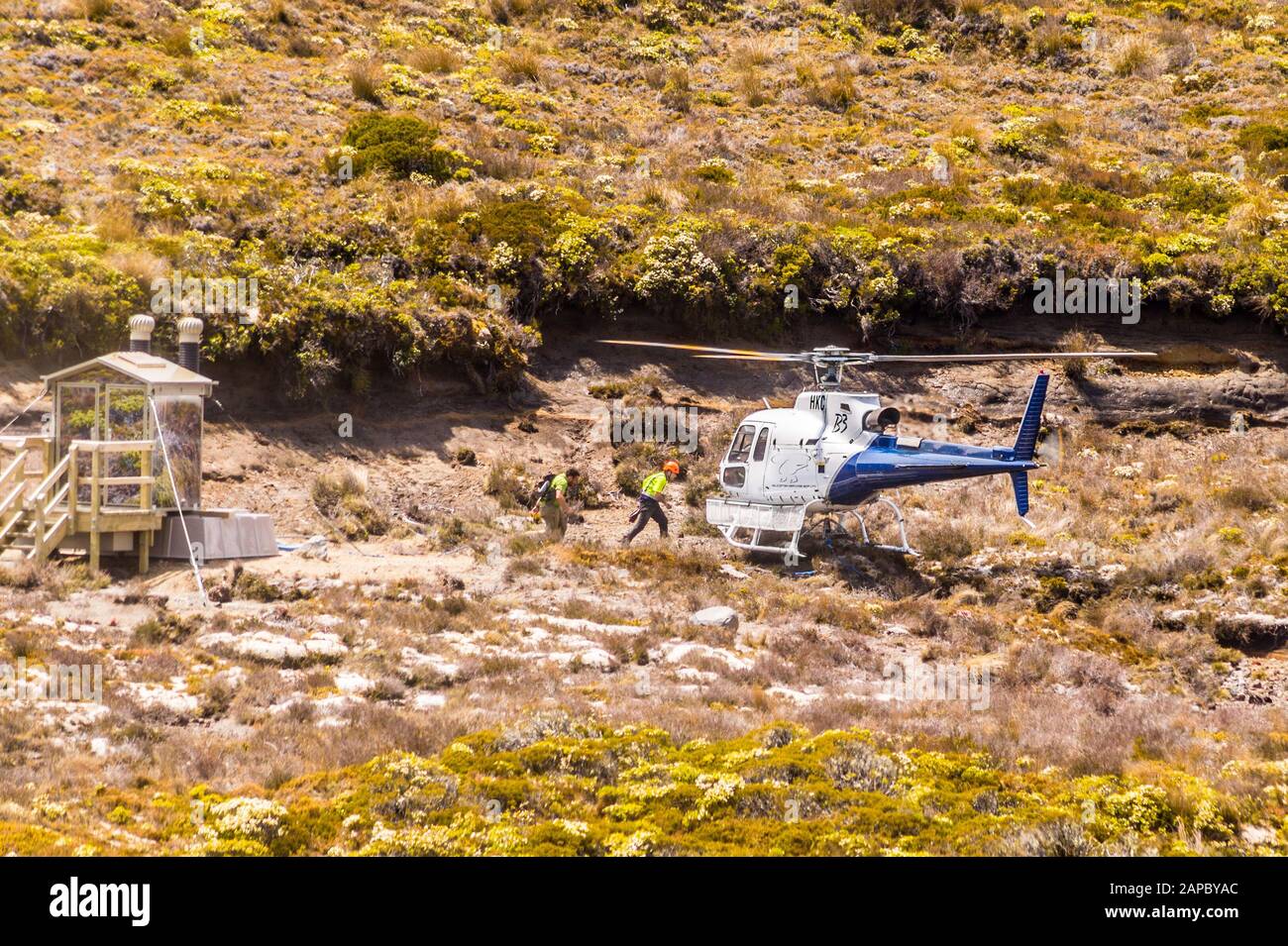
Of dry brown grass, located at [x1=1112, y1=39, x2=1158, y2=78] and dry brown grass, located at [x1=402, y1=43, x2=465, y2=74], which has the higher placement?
dry brown grass, located at [x1=1112, y1=39, x2=1158, y2=78]

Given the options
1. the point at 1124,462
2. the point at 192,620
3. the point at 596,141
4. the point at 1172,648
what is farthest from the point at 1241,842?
the point at 596,141

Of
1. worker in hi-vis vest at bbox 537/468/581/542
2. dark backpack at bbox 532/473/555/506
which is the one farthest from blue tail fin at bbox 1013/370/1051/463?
dark backpack at bbox 532/473/555/506

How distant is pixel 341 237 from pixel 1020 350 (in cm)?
1790

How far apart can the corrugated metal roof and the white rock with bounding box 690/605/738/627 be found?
8.64 meters

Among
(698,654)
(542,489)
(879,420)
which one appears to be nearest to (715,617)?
(698,654)

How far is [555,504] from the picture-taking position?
2350cm

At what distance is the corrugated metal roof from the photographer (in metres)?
18.0

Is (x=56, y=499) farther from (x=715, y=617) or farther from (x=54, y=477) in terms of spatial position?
(x=715, y=617)

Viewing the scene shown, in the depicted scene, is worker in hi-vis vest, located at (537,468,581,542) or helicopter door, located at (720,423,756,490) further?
worker in hi-vis vest, located at (537,468,581,542)

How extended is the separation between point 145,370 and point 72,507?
2.42 m

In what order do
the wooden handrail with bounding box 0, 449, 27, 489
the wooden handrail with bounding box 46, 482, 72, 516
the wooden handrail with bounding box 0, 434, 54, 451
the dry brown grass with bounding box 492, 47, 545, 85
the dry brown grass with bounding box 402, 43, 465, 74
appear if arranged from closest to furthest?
the wooden handrail with bounding box 46, 482, 72, 516 → the wooden handrail with bounding box 0, 449, 27, 489 → the wooden handrail with bounding box 0, 434, 54, 451 → the dry brown grass with bounding box 402, 43, 465, 74 → the dry brown grass with bounding box 492, 47, 545, 85

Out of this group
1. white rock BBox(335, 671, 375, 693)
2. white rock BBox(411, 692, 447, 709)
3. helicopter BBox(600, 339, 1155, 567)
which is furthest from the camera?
helicopter BBox(600, 339, 1155, 567)

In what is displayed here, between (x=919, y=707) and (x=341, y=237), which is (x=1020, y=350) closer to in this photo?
(x=341, y=237)

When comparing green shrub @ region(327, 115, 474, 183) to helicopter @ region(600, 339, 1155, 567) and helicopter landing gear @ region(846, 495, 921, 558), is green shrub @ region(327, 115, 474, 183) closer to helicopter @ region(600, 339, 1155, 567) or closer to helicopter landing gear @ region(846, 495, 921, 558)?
helicopter @ region(600, 339, 1155, 567)
